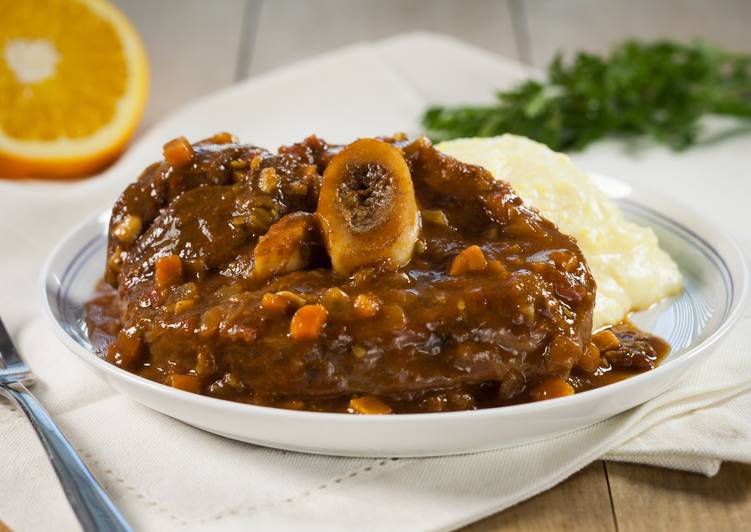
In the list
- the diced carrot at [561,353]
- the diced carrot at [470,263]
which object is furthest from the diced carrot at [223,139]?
the diced carrot at [561,353]

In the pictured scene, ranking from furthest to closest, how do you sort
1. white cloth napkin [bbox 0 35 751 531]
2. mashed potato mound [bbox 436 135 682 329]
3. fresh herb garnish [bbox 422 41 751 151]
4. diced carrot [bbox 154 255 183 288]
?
1. fresh herb garnish [bbox 422 41 751 151]
2. mashed potato mound [bbox 436 135 682 329]
3. diced carrot [bbox 154 255 183 288]
4. white cloth napkin [bbox 0 35 751 531]

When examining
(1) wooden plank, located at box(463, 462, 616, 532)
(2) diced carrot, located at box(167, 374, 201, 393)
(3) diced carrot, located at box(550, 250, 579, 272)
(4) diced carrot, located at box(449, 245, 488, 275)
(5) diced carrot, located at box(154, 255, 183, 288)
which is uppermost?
(5) diced carrot, located at box(154, 255, 183, 288)

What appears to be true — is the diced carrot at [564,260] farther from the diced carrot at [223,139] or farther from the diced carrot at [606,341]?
the diced carrot at [223,139]

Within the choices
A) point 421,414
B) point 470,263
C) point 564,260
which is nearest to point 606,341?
point 564,260

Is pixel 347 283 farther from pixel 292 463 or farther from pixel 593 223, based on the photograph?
pixel 593 223

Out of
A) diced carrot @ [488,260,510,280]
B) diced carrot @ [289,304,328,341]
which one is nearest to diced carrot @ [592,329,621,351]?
diced carrot @ [488,260,510,280]

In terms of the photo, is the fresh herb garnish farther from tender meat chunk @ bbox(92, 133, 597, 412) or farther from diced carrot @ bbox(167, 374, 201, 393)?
diced carrot @ bbox(167, 374, 201, 393)

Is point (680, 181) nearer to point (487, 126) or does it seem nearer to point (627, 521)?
point (487, 126)
